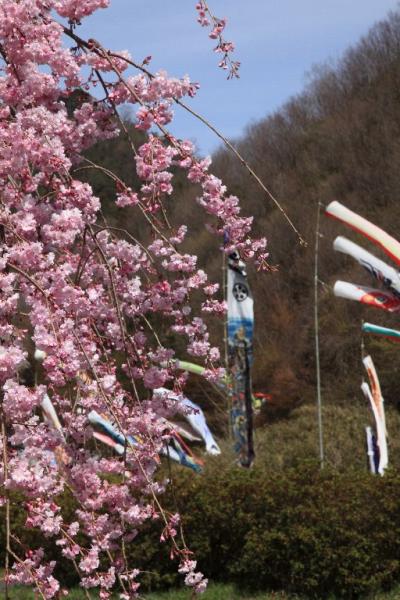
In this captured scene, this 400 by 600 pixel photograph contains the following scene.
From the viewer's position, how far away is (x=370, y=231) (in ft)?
33.2

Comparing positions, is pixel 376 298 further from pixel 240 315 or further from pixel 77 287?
pixel 77 287

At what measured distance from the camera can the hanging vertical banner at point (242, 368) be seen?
10.8 metres

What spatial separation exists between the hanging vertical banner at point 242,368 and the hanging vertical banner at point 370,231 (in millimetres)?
1200

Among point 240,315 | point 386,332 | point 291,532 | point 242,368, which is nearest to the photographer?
point 291,532

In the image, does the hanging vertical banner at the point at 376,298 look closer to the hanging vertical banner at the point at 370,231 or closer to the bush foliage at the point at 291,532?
the hanging vertical banner at the point at 370,231

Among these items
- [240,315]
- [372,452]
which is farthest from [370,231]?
[372,452]

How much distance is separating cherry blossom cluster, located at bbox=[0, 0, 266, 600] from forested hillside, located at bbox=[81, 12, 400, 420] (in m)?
14.7

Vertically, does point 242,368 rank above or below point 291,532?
above

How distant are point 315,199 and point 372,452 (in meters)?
17.1

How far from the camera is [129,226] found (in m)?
30.2

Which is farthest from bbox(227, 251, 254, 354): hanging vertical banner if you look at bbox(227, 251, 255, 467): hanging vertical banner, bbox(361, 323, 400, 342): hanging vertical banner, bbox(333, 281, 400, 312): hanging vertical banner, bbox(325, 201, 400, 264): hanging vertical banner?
bbox(361, 323, 400, 342): hanging vertical banner

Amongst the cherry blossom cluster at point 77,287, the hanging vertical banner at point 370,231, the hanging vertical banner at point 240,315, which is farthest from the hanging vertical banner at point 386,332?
the cherry blossom cluster at point 77,287

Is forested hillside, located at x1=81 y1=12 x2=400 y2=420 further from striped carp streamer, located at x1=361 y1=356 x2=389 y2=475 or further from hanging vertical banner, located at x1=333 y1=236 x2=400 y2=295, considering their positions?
hanging vertical banner, located at x1=333 y1=236 x2=400 y2=295

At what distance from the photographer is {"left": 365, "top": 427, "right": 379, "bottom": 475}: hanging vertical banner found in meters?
12.3
